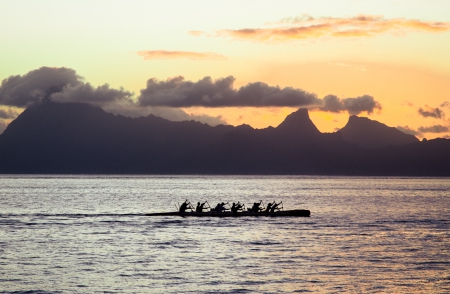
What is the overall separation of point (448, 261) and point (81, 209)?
7324 centimetres

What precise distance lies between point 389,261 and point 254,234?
20.4 m

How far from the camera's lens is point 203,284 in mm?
39656

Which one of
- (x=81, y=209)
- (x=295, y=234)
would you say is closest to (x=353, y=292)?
(x=295, y=234)

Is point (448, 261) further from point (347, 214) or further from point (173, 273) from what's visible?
point (347, 214)

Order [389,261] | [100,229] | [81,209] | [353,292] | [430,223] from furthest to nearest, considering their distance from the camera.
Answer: [81,209] < [430,223] < [100,229] < [389,261] < [353,292]

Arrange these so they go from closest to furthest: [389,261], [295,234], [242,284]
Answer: [242,284]
[389,261]
[295,234]

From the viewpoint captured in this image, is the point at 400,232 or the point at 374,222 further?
the point at 374,222

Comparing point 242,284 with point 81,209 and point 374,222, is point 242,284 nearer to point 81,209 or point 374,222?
point 374,222

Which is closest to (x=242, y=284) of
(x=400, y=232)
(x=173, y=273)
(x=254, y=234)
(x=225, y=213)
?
(x=173, y=273)

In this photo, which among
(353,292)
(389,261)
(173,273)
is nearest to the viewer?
(353,292)

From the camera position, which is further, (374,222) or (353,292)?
(374,222)

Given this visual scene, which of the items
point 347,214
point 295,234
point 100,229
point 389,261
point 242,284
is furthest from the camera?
point 347,214

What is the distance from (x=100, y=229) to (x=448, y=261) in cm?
3934

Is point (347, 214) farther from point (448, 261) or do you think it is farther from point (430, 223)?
point (448, 261)
